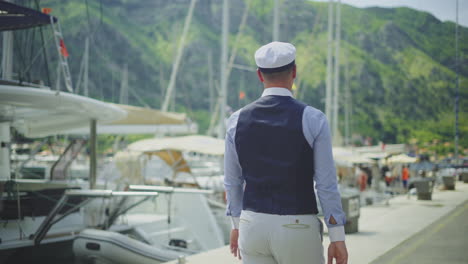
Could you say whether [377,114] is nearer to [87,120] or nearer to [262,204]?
[87,120]

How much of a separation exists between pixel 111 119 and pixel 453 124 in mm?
18946

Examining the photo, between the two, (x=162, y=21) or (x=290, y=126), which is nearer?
(x=290, y=126)

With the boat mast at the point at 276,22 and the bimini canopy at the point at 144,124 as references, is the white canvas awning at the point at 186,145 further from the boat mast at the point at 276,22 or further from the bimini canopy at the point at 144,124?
the boat mast at the point at 276,22

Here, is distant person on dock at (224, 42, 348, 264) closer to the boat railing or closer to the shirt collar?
the shirt collar

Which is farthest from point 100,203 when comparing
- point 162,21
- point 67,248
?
point 162,21

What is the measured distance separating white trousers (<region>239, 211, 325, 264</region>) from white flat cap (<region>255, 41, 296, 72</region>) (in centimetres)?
79

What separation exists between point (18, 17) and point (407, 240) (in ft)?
26.0

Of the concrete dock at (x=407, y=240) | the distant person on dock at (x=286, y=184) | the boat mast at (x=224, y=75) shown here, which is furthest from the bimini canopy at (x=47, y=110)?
the boat mast at (x=224, y=75)

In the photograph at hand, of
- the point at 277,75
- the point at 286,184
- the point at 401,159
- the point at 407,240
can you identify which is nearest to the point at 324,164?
the point at 286,184

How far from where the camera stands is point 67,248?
10391 millimetres

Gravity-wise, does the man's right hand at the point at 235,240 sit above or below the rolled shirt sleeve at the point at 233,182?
below

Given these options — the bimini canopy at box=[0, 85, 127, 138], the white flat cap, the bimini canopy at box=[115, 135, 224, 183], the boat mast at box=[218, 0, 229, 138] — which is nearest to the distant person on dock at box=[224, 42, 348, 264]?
the white flat cap

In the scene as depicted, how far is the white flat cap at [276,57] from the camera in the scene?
2791mm

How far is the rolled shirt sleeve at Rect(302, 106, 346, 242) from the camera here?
8.57 ft
